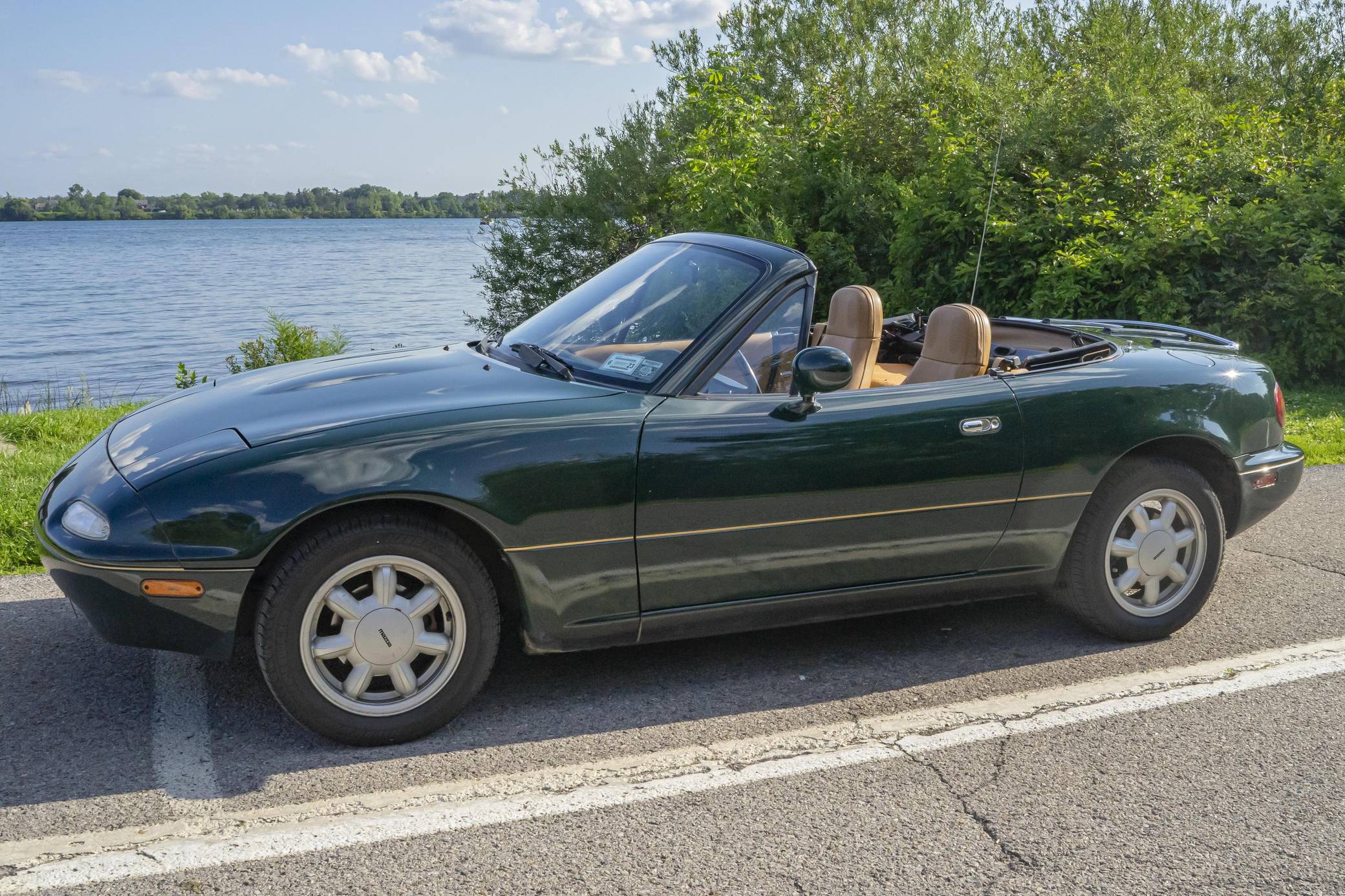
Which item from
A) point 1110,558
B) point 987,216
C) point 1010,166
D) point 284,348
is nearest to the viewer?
point 1110,558

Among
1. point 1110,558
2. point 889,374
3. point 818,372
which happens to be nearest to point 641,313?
point 818,372

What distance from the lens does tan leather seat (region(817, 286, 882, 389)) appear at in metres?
4.95

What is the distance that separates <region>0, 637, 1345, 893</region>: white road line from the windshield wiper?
1342 mm

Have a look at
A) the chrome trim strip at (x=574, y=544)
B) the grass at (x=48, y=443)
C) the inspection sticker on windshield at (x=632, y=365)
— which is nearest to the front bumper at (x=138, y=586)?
the chrome trim strip at (x=574, y=544)

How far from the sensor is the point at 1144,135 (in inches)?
485

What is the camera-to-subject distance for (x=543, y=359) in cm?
408

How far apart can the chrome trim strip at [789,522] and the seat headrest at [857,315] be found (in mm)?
1196

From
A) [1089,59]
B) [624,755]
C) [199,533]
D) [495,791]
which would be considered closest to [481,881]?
[495,791]

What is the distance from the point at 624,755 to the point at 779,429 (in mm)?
1156

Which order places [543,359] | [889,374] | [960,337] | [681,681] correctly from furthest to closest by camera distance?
[889,374] < [960,337] < [543,359] < [681,681]

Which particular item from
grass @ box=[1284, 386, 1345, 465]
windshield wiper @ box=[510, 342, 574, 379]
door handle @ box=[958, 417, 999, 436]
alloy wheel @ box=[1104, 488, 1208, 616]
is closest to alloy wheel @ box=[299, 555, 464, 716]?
windshield wiper @ box=[510, 342, 574, 379]

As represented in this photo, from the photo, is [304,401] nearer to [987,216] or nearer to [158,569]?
[158,569]

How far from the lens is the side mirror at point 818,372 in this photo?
12.1ft

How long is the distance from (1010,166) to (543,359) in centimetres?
1005
